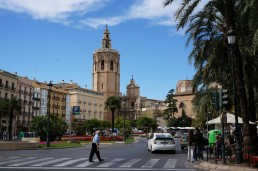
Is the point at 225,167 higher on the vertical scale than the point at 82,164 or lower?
higher

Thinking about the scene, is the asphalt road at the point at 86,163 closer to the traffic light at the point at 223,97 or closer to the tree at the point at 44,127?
the traffic light at the point at 223,97

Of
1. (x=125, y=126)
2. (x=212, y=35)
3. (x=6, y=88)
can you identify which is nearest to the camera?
(x=212, y=35)

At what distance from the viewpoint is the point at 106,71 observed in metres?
147

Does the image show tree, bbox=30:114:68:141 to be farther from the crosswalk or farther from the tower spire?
the tower spire

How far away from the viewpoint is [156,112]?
157500 mm

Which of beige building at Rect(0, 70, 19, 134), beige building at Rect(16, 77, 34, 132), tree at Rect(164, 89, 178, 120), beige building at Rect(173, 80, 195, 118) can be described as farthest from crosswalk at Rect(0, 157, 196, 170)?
beige building at Rect(173, 80, 195, 118)

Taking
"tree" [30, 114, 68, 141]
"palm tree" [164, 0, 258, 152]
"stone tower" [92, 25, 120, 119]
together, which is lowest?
"tree" [30, 114, 68, 141]

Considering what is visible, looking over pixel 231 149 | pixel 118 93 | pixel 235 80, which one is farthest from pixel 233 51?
pixel 118 93

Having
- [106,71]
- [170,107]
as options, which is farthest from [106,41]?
[170,107]

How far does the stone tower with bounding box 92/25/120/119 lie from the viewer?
484 ft

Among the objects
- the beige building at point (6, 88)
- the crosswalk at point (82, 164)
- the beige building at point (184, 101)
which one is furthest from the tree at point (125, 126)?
the crosswalk at point (82, 164)

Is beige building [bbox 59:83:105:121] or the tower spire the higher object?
the tower spire

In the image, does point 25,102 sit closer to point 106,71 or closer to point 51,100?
point 51,100

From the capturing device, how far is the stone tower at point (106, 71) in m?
148
